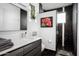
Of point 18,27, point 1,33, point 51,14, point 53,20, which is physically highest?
point 51,14

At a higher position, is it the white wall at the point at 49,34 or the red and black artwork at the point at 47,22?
the red and black artwork at the point at 47,22

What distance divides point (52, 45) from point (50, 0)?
197 cm

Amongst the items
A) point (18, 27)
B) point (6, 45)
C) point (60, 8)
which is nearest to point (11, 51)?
point (6, 45)

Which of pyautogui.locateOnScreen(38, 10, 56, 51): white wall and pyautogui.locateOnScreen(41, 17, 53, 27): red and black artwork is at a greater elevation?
pyautogui.locateOnScreen(41, 17, 53, 27): red and black artwork

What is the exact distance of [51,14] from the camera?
2.57 m

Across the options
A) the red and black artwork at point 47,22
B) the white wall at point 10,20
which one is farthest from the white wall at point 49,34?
the white wall at point 10,20

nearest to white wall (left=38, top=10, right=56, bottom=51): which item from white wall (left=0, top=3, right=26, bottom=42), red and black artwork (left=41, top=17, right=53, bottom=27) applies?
red and black artwork (left=41, top=17, right=53, bottom=27)

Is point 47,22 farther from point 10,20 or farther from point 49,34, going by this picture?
point 10,20

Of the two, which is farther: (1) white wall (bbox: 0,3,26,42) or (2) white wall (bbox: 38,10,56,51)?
(2) white wall (bbox: 38,10,56,51)

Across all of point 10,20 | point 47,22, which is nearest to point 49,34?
point 47,22

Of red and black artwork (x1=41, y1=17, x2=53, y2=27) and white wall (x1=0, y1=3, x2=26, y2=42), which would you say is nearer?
white wall (x1=0, y1=3, x2=26, y2=42)

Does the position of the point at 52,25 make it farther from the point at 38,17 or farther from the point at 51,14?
the point at 38,17

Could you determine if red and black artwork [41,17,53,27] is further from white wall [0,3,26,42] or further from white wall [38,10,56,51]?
white wall [0,3,26,42]

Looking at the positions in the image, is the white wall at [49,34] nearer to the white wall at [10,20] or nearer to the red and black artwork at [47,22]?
the red and black artwork at [47,22]
